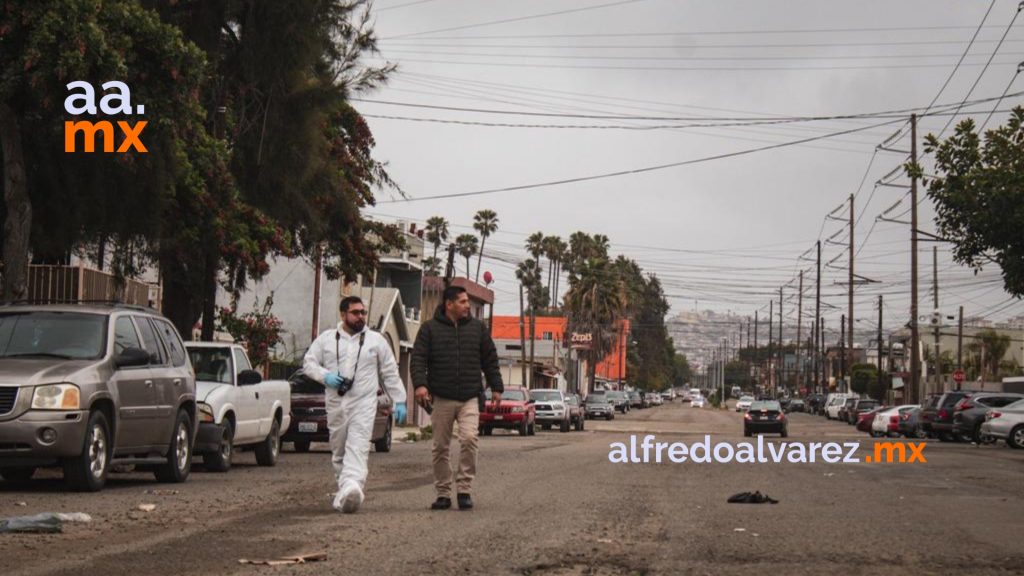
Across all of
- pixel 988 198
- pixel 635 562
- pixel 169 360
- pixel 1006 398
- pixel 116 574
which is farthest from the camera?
pixel 1006 398

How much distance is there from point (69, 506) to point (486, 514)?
12.9 feet

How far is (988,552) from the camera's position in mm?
10258

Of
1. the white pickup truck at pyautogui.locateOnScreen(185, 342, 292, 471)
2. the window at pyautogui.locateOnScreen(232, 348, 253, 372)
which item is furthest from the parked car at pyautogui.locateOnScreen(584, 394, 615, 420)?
the window at pyautogui.locateOnScreen(232, 348, 253, 372)

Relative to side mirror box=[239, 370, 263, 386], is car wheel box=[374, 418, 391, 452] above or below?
A: below

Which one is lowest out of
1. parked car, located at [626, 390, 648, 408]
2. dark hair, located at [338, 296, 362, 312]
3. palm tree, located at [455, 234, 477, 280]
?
parked car, located at [626, 390, 648, 408]

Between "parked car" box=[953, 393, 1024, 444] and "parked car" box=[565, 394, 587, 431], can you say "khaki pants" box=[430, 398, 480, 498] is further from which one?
"parked car" box=[565, 394, 587, 431]

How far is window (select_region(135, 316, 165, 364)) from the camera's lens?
53.3 ft

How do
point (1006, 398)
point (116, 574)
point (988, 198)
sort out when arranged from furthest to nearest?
point (1006, 398), point (988, 198), point (116, 574)

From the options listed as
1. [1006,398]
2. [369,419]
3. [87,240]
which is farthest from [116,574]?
[1006,398]

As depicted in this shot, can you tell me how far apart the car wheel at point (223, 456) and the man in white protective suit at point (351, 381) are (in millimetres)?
6487

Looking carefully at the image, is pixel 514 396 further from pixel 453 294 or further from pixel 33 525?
pixel 33 525

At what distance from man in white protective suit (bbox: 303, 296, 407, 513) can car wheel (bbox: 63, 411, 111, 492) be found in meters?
2.93

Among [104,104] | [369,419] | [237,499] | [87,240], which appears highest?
[104,104]

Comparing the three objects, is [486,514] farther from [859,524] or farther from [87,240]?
[87,240]
